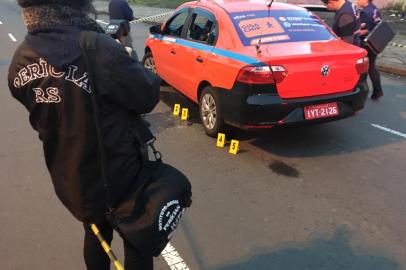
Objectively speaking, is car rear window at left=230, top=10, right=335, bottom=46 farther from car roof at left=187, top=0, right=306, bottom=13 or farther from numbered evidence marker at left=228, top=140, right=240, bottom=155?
numbered evidence marker at left=228, top=140, right=240, bottom=155

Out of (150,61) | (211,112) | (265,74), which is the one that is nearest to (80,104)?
(265,74)

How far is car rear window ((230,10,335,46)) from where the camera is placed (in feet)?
16.3

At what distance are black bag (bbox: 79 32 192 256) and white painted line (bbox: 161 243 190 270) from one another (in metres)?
1.18

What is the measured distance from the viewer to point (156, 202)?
182 centimetres

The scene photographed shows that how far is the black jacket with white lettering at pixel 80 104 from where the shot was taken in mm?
1625

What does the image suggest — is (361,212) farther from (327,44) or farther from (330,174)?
(327,44)

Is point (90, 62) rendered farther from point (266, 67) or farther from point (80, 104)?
point (266, 67)

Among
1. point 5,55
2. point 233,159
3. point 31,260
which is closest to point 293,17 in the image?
point 233,159

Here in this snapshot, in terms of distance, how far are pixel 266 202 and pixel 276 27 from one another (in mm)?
2321

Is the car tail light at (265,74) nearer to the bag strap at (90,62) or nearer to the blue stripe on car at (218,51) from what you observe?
the blue stripe on car at (218,51)

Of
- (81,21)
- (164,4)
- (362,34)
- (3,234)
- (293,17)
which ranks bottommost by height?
(164,4)

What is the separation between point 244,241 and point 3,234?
79.0 inches

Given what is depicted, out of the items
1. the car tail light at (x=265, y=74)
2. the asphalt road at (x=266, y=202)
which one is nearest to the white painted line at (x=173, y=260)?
the asphalt road at (x=266, y=202)

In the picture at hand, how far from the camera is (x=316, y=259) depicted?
122 inches
